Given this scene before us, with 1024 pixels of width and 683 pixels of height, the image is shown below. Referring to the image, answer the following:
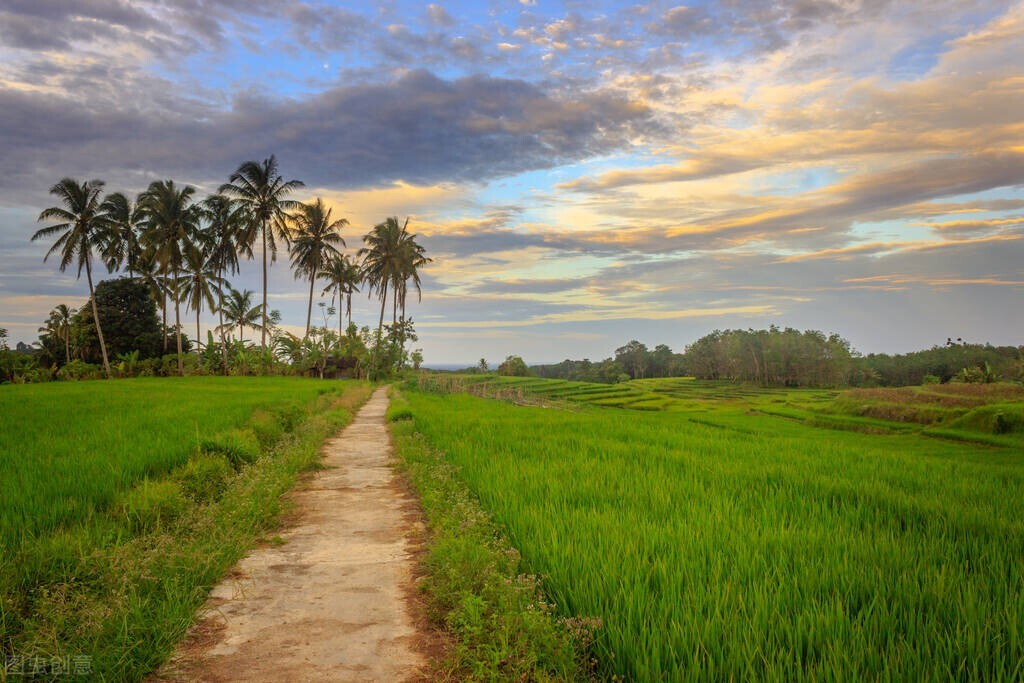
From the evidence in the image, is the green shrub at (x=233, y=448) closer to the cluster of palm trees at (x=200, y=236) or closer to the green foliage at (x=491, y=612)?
the green foliage at (x=491, y=612)

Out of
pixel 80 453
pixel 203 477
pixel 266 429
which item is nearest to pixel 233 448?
pixel 203 477

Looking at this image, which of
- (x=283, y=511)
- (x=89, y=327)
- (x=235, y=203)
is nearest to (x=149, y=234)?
(x=235, y=203)

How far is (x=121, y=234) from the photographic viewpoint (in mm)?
40438

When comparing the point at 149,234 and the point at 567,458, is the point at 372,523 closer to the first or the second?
the point at 567,458

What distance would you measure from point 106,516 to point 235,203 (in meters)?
44.9

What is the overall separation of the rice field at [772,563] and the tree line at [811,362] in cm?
8277

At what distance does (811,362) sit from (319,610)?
315 ft

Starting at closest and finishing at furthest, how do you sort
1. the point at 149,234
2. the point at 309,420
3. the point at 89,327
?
the point at 309,420
the point at 149,234
the point at 89,327

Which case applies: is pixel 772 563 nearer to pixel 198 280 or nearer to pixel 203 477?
pixel 203 477

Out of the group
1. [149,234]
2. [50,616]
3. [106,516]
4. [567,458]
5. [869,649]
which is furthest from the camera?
[149,234]

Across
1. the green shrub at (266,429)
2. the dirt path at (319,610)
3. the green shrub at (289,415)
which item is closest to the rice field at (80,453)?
the green shrub at (266,429)

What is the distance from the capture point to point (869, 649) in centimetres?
252

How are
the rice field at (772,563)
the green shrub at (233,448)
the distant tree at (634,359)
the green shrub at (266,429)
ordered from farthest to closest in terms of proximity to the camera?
the distant tree at (634,359), the green shrub at (266,429), the green shrub at (233,448), the rice field at (772,563)

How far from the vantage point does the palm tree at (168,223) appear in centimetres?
3947
